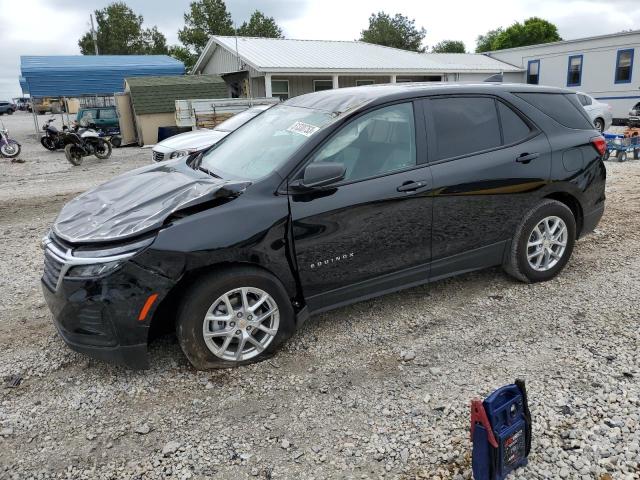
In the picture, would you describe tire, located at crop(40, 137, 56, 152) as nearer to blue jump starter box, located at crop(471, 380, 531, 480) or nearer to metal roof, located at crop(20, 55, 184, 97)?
metal roof, located at crop(20, 55, 184, 97)

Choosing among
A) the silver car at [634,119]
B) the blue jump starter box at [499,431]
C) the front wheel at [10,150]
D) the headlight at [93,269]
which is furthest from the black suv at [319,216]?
the silver car at [634,119]

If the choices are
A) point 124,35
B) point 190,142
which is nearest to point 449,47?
point 124,35

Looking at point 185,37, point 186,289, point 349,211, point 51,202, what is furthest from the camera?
point 185,37

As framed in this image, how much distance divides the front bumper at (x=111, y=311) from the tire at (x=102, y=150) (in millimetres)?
13333

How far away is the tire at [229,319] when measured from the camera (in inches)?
120

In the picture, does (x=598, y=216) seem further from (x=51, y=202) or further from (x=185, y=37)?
(x=185, y=37)

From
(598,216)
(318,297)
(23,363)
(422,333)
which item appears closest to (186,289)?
(318,297)

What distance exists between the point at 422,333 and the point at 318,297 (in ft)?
2.83

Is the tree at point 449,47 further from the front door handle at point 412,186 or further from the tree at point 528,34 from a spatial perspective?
the front door handle at point 412,186

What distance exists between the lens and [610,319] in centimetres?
383

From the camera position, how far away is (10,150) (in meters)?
15.6

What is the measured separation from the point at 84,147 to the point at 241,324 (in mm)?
13309

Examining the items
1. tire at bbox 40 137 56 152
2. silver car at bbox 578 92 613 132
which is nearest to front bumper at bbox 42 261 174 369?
tire at bbox 40 137 56 152

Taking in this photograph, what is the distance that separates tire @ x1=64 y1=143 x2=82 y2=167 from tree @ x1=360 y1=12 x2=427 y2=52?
175 feet
